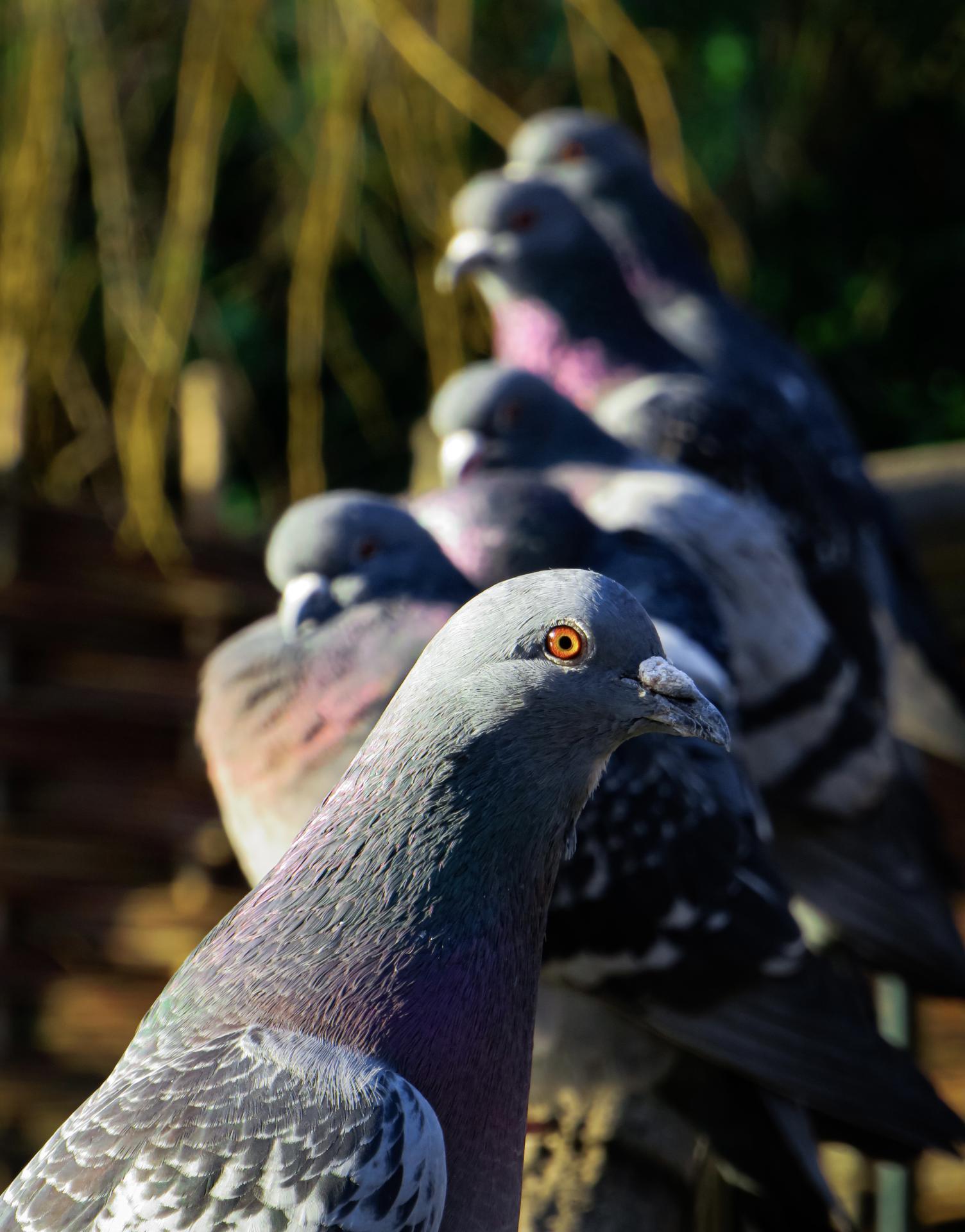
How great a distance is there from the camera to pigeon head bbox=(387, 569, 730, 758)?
1354 mm

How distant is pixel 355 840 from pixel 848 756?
1550 millimetres

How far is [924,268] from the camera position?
6.59m

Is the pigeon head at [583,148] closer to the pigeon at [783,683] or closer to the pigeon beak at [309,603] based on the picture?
the pigeon at [783,683]

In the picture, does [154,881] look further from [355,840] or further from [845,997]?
[355,840]

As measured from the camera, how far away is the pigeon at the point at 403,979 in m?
1.25

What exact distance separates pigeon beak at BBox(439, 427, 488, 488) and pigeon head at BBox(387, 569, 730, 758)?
1.37m

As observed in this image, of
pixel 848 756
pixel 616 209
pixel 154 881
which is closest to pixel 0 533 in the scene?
pixel 154 881

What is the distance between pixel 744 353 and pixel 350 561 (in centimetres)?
159

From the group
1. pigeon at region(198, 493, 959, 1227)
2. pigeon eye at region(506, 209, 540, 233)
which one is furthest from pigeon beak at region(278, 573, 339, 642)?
pigeon eye at region(506, 209, 540, 233)

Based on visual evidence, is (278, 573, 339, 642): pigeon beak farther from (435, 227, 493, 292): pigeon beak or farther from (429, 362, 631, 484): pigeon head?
(435, 227, 493, 292): pigeon beak

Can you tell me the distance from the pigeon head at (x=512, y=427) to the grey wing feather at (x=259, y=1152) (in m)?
1.59

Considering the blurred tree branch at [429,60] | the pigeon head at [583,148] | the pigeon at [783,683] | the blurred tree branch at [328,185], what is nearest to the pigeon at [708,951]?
the blurred tree branch at [328,185]

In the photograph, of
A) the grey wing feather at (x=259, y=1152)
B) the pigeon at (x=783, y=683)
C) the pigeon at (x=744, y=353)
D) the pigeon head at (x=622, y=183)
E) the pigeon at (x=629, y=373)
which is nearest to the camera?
the grey wing feather at (x=259, y=1152)

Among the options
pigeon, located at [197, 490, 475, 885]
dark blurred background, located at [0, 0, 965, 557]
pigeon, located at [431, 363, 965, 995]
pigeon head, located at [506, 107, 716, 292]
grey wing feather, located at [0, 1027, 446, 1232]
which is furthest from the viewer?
pigeon head, located at [506, 107, 716, 292]
